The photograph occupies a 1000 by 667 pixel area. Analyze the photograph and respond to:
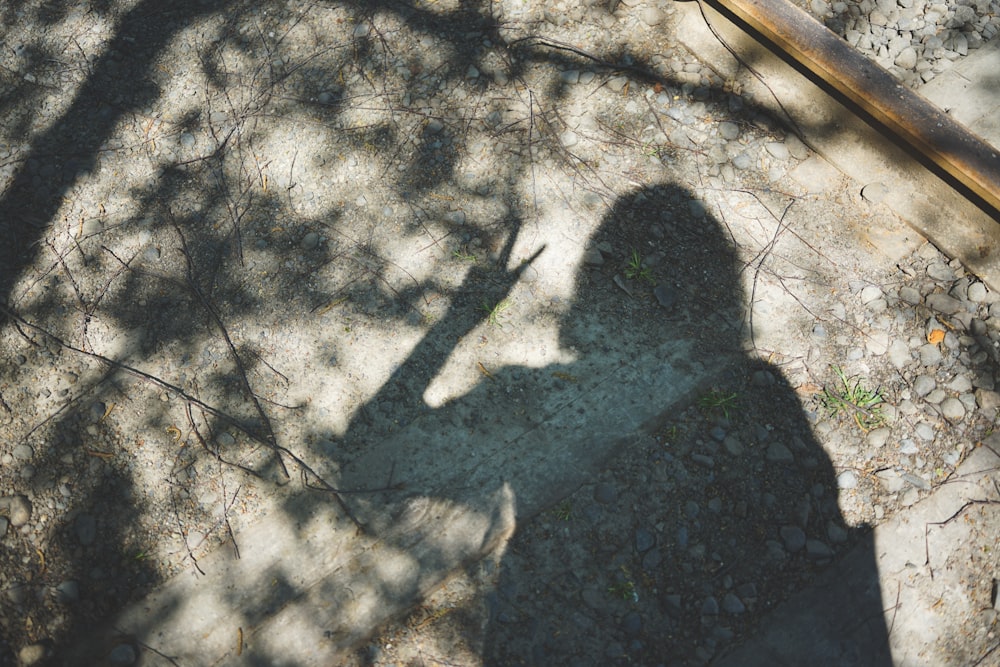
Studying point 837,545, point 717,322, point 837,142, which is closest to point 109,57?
point 717,322

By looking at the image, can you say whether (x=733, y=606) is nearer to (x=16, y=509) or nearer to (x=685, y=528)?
(x=685, y=528)

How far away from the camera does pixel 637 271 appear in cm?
322

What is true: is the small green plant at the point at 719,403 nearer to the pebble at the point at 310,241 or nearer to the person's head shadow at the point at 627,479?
the person's head shadow at the point at 627,479

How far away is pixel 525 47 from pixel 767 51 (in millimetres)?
1220

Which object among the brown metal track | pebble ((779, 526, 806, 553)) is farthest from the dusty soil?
the brown metal track

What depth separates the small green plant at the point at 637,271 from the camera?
3.22m

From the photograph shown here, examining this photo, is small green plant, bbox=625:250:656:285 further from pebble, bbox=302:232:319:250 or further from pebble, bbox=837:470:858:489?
pebble, bbox=302:232:319:250

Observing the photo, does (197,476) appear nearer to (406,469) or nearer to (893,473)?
(406,469)

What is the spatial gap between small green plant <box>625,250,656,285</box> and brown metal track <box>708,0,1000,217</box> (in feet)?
3.90

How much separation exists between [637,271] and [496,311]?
68 cm

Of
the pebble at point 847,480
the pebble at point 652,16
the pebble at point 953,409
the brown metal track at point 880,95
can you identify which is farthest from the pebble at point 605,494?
the pebble at point 652,16

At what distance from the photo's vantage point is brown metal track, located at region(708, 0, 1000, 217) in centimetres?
293

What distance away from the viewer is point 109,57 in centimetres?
378

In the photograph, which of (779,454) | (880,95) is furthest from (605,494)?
(880,95)
